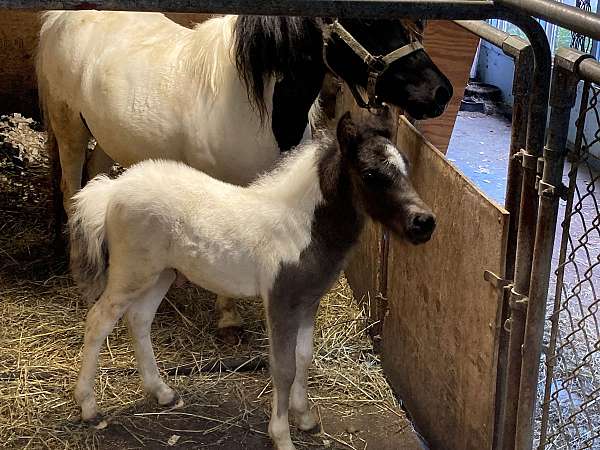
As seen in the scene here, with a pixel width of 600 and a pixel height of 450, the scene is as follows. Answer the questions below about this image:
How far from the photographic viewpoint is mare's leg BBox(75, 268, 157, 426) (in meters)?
2.83

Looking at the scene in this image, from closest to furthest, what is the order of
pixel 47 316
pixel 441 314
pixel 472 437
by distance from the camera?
pixel 472 437 → pixel 441 314 → pixel 47 316

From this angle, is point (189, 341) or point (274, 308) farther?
point (189, 341)

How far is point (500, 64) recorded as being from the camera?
28.0 ft

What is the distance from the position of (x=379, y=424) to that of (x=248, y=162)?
3.73 ft

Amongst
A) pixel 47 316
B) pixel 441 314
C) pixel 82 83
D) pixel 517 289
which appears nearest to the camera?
pixel 517 289

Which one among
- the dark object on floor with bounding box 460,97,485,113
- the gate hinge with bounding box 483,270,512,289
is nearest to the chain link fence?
the gate hinge with bounding box 483,270,512,289

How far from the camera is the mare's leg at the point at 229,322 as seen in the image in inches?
144

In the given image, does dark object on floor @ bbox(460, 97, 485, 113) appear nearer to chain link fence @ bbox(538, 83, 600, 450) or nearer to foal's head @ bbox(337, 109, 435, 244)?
chain link fence @ bbox(538, 83, 600, 450)

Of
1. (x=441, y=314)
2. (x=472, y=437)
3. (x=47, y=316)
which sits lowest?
(x=47, y=316)

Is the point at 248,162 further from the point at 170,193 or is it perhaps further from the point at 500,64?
the point at 500,64

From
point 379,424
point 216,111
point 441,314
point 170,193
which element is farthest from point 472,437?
point 216,111

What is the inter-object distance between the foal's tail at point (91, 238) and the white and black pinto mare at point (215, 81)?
47 cm

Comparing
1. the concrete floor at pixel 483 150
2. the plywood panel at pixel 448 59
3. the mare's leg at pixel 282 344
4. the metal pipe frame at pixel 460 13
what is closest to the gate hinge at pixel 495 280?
the metal pipe frame at pixel 460 13

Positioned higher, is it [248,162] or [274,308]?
[248,162]
